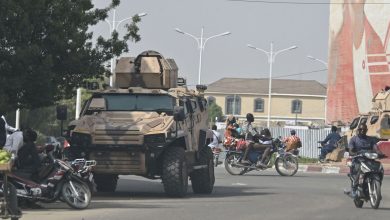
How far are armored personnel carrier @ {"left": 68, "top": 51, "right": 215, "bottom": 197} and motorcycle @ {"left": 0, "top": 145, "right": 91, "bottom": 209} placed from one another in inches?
87.1

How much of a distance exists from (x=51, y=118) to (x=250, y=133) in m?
27.9

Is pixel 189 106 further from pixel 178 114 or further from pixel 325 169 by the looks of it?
pixel 325 169

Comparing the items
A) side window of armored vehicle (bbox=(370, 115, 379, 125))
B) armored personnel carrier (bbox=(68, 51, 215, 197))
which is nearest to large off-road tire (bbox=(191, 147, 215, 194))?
armored personnel carrier (bbox=(68, 51, 215, 197))

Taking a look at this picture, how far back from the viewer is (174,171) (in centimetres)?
1861

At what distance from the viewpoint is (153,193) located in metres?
20.9

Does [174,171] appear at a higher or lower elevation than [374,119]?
lower

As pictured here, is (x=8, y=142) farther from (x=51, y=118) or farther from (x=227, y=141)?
(x=51, y=118)

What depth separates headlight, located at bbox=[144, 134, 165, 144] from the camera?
60.4ft

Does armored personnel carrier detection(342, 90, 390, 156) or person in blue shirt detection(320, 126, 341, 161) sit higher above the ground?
armored personnel carrier detection(342, 90, 390, 156)

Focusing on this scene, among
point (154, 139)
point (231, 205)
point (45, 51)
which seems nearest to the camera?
point (231, 205)

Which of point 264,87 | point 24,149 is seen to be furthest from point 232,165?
point 264,87

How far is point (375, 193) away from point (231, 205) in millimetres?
2660

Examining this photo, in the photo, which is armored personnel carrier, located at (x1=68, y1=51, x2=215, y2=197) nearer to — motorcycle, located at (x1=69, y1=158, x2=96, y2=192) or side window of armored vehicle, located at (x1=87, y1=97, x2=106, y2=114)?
side window of armored vehicle, located at (x1=87, y1=97, x2=106, y2=114)

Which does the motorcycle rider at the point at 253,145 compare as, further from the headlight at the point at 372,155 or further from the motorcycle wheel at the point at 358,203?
the headlight at the point at 372,155
